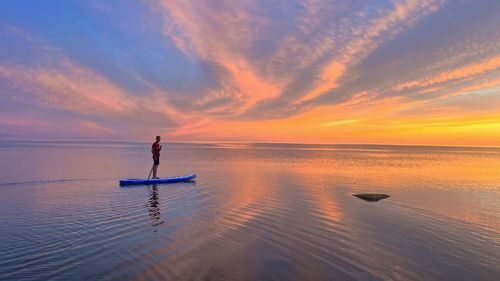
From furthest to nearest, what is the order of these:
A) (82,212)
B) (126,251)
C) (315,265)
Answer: (82,212)
(126,251)
(315,265)

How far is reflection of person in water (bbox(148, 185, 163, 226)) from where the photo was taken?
13572 millimetres

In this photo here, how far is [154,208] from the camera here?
1623 centimetres

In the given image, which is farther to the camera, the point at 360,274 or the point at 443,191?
the point at 443,191

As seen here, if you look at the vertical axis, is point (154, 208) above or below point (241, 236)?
above

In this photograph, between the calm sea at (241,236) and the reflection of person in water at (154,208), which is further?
the reflection of person in water at (154,208)

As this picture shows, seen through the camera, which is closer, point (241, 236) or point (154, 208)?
point (241, 236)

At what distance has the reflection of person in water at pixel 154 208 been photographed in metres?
13.6

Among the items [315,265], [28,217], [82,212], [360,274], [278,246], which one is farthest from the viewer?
[82,212]

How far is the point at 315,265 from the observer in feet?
29.5

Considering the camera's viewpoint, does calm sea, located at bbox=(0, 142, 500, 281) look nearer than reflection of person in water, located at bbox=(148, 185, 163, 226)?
Yes

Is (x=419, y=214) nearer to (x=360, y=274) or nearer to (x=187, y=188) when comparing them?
(x=360, y=274)

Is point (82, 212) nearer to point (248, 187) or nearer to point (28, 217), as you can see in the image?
point (28, 217)

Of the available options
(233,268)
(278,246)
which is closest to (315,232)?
(278,246)

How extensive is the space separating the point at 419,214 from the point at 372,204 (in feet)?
9.25
